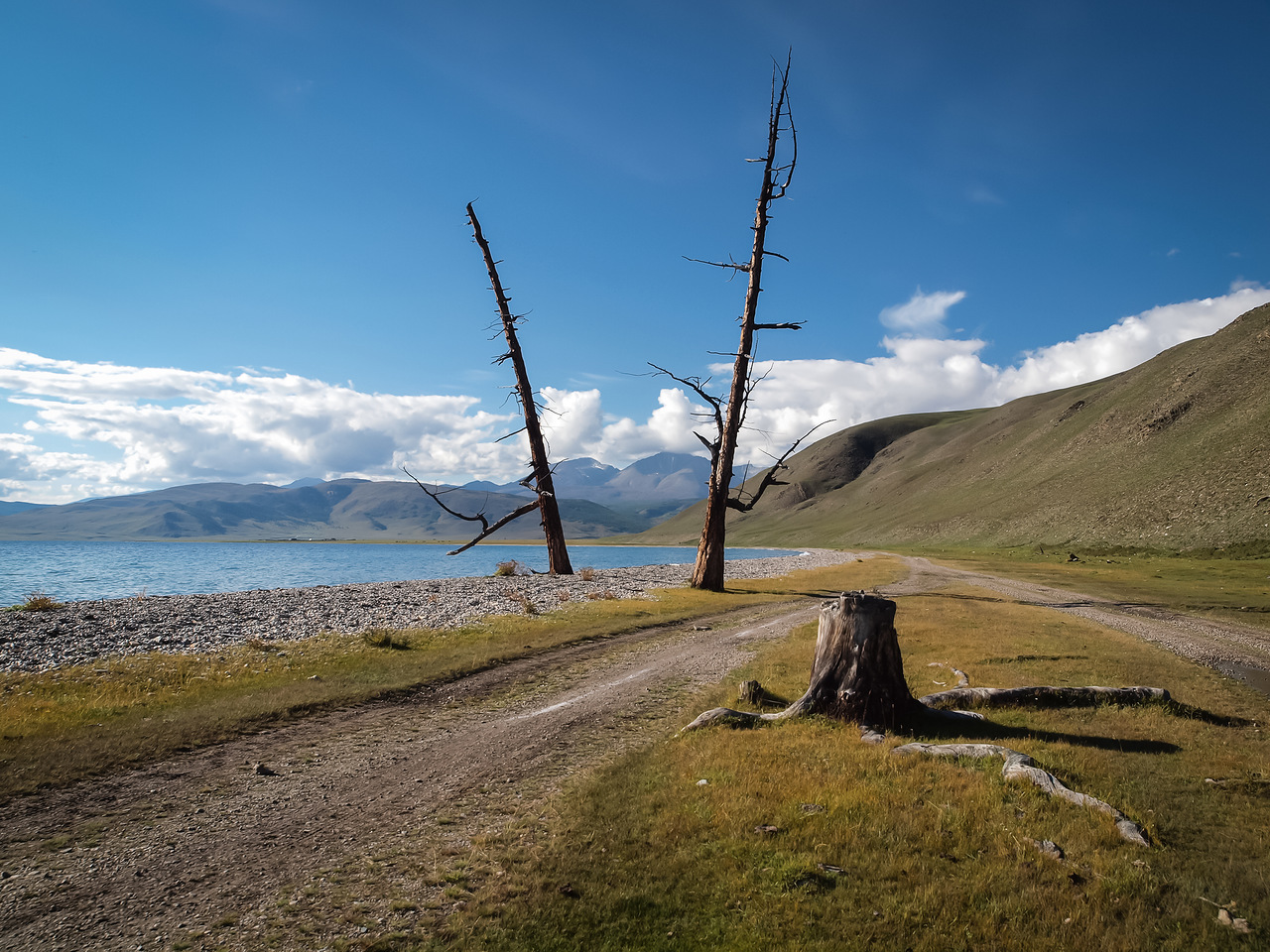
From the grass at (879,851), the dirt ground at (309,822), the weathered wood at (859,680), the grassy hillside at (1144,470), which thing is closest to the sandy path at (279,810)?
the dirt ground at (309,822)

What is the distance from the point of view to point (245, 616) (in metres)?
22.3

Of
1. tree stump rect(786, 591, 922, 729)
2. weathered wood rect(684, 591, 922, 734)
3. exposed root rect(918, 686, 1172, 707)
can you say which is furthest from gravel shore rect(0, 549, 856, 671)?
exposed root rect(918, 686, 1172, 707)

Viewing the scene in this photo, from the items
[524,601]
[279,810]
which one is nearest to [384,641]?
[524,601]

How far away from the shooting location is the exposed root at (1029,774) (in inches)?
252

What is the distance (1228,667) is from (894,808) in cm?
1597

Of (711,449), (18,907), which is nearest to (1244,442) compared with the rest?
(711,449)

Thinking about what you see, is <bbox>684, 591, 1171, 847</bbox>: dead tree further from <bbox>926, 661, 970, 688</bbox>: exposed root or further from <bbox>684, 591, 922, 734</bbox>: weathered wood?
<bbox>926, 661, 970, 688</bbox>: exposed root

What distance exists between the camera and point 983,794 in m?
7.27

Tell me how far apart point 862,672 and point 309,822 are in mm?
8426

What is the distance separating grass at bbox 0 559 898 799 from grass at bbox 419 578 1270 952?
6.97m

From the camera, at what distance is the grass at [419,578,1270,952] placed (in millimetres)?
5238

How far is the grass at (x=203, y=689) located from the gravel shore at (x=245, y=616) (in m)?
1.59

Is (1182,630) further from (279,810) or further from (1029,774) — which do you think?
(279,810)

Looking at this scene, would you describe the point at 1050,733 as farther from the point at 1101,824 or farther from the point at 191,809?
the point at 191,809
